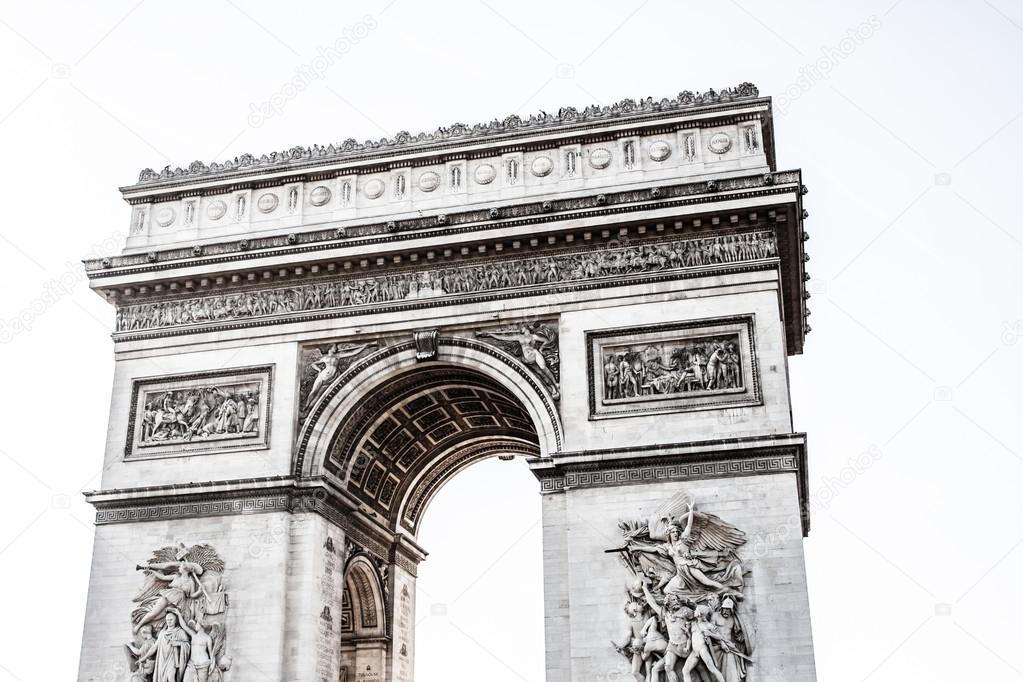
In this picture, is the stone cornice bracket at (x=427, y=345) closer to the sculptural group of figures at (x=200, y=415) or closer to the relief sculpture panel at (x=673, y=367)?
the relief sculpture panel at (x=673, y=367)

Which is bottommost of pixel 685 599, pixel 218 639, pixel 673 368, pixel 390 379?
pixel 218 639

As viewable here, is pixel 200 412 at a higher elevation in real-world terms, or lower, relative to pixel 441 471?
lower

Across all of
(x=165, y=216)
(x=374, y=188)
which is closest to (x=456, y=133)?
(x=374, y=188)

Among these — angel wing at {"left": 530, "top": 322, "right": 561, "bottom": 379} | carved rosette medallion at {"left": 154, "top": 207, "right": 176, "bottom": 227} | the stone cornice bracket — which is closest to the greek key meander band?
angel wing at {"left": 530, "top": 322, "right": 561, "bottom": 379}

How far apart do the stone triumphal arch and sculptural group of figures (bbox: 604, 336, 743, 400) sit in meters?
0.05

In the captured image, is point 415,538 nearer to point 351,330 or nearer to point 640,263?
point 351,330

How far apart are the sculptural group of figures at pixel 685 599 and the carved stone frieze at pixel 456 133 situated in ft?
27.6

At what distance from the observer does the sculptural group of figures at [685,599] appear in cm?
2019

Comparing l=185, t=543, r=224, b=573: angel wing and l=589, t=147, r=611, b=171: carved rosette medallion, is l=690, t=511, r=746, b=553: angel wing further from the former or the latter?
l=185, t=543, r=224, b=573: angel wing

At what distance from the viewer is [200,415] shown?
24.7 m

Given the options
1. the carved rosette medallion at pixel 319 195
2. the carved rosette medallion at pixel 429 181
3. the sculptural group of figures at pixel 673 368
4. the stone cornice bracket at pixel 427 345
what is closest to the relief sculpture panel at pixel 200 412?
the stone cornice bracket at pixel 427 345

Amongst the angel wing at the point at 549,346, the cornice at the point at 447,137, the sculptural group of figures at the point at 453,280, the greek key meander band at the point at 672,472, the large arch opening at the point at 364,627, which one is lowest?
the large arch opening at the point at 364,627

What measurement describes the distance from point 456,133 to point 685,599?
11021 mm

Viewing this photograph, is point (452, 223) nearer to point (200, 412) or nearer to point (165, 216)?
point (200, 412)
